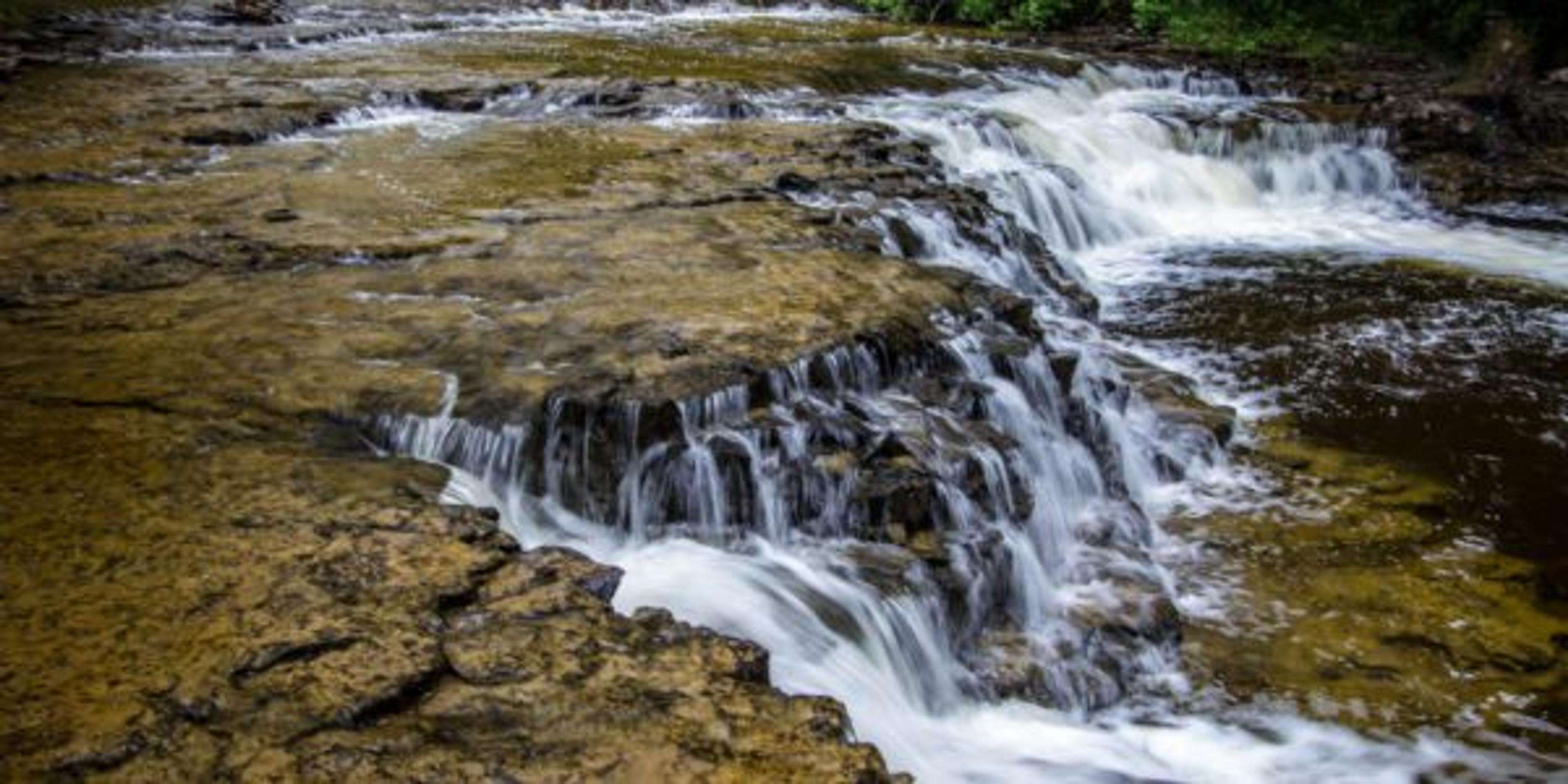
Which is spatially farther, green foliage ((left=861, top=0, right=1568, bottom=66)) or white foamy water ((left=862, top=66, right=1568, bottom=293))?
green foliage ((left=861, top=0, right=1568, bottom=66))

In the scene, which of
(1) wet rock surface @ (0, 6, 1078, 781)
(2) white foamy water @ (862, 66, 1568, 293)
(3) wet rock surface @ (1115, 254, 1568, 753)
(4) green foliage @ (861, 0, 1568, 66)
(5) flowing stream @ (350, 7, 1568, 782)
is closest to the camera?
(1) wet rock surface @ (0, 6, 1078, 781)

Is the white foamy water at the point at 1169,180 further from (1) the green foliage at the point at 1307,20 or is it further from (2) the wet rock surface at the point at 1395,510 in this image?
(1) the green foliage at the point at 1307,20

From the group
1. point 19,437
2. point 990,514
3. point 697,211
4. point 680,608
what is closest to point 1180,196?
point 697,211

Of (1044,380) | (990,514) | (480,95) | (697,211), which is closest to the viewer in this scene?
(990,514)

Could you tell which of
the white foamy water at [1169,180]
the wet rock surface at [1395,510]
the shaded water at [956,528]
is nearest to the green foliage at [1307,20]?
the white foamy water at [1169,180]

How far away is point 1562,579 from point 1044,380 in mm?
2681

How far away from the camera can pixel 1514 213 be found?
12.9 meters

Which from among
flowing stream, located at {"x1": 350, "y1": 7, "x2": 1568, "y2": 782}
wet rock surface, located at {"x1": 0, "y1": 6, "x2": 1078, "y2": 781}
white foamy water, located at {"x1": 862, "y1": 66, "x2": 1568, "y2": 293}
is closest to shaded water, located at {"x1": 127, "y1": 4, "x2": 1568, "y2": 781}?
flowing stream, located at {"x1": 350, "y1": 7, "x2": 1568, "y2": 782}

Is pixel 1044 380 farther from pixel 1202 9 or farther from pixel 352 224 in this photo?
pixel 1202 9

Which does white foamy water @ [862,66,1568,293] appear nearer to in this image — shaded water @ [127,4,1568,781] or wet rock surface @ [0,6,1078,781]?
wet rock surface @ [0,6,1078,781]

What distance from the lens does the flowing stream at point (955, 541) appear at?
4.48 metres

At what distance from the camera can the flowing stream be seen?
4.48 m

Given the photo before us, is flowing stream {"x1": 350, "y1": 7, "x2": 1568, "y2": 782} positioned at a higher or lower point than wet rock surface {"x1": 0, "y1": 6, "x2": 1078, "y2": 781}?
lower

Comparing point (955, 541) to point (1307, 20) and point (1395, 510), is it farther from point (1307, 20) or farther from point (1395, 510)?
point (1307, 20)
